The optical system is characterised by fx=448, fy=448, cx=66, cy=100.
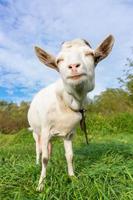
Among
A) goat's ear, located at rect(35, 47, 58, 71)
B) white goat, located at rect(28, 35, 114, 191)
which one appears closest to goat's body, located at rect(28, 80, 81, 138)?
white goat, located at rect(28, 35, 114, 191)

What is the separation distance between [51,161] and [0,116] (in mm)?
24150

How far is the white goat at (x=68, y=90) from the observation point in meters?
6.09

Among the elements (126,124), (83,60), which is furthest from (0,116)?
(83,60)

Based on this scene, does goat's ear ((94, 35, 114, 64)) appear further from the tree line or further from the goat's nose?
the tree line

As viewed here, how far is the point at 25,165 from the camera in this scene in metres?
7.38

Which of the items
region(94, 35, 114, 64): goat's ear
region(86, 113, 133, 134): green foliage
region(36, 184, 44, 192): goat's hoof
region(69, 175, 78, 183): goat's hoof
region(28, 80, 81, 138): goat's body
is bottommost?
region(36, 184, 44, 192): goat's hoof

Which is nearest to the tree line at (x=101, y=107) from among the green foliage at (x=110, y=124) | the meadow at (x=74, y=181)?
the green foliage at (x=110, y=124)

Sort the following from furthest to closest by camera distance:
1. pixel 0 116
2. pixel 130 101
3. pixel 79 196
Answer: pixel 130 101
pixel 0 116
pixel 79 196

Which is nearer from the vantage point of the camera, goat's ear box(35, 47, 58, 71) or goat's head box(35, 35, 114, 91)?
goat's head box(35, 35, 114, 91)

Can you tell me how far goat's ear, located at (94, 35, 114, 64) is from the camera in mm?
6383

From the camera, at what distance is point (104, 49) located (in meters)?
6.45

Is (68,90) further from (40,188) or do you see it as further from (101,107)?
(101,107)

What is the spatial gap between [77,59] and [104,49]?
62 cm

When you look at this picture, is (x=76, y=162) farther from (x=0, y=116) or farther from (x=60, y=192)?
(x=0, y=116)
